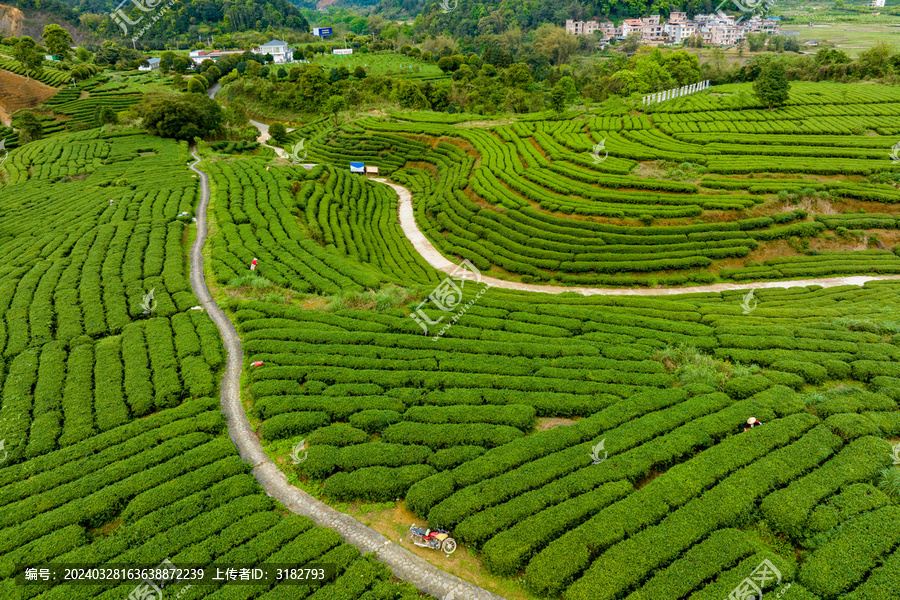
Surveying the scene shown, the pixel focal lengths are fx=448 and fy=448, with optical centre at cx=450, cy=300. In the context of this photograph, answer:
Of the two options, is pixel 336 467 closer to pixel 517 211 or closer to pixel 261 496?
pixel 261 496

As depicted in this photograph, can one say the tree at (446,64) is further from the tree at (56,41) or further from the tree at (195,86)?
the tree at (56,41)

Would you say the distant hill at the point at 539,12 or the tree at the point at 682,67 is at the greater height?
the distant hill at the point at 539,12

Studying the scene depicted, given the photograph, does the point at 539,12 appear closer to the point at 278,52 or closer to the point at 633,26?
the point at 633,26

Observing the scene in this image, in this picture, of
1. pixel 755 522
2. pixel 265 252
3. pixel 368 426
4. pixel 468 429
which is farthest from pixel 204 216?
pixel 755 522

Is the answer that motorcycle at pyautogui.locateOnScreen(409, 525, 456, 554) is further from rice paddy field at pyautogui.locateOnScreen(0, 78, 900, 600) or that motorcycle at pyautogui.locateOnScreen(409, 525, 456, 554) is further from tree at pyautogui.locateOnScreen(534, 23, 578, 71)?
tree at pyautogui.locateOnScreen(534, 23, 578, 71)

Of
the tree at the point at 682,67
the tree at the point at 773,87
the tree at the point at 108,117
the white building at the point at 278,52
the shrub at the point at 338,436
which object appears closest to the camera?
the shrub at the point at 338,436

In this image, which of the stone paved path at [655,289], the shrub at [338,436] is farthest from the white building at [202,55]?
the shrub at [338,436]

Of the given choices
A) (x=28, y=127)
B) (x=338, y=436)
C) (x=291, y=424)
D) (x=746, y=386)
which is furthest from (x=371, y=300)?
(x=28, y=127)
